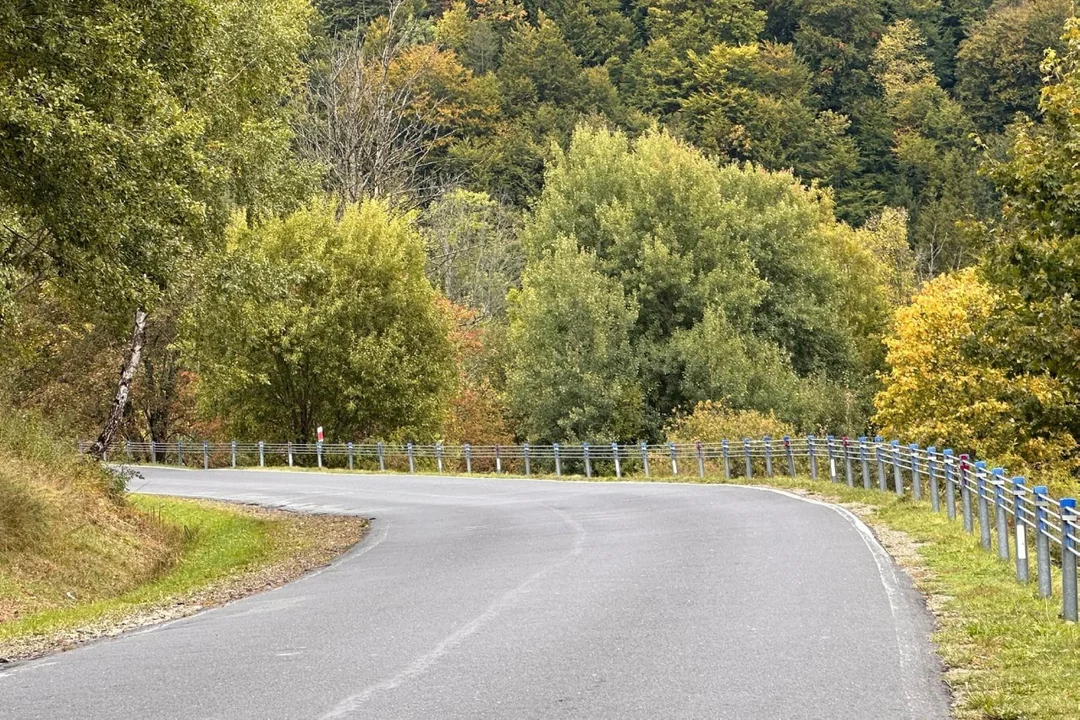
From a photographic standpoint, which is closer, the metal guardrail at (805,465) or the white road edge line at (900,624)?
the white road edge line at (900,624)

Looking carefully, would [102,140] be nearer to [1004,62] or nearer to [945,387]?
[945,387]

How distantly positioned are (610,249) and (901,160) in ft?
181

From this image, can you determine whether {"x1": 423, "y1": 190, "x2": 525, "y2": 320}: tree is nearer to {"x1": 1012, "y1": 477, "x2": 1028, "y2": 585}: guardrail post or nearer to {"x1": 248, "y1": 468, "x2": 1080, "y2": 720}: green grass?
{"x1": 248, "y1": 468, "x2": 1080, "y2": 720}: green grass

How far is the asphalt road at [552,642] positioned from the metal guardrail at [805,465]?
4.72 ft

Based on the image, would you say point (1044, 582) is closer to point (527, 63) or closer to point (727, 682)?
point (727, 682)

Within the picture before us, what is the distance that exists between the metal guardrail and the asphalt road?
144cm

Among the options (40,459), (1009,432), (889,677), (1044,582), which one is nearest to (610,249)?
(1009,432)

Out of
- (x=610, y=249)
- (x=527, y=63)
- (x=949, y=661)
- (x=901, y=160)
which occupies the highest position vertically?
(x=527, y=63)

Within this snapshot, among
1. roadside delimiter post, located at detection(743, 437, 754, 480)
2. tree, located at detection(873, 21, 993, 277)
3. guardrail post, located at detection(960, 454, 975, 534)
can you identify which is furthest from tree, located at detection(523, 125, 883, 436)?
tree, located at detection(873, 21, 993, 277)

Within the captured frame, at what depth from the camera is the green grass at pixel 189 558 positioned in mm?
13727

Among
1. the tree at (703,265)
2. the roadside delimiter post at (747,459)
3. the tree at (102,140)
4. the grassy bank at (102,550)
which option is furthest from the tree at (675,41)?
the tree at (102,140)

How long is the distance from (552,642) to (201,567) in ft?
35.1

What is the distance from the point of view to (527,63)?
99562mm

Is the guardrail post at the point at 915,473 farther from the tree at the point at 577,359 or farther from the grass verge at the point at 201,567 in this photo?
Answer: the tree at the point at 577,359
